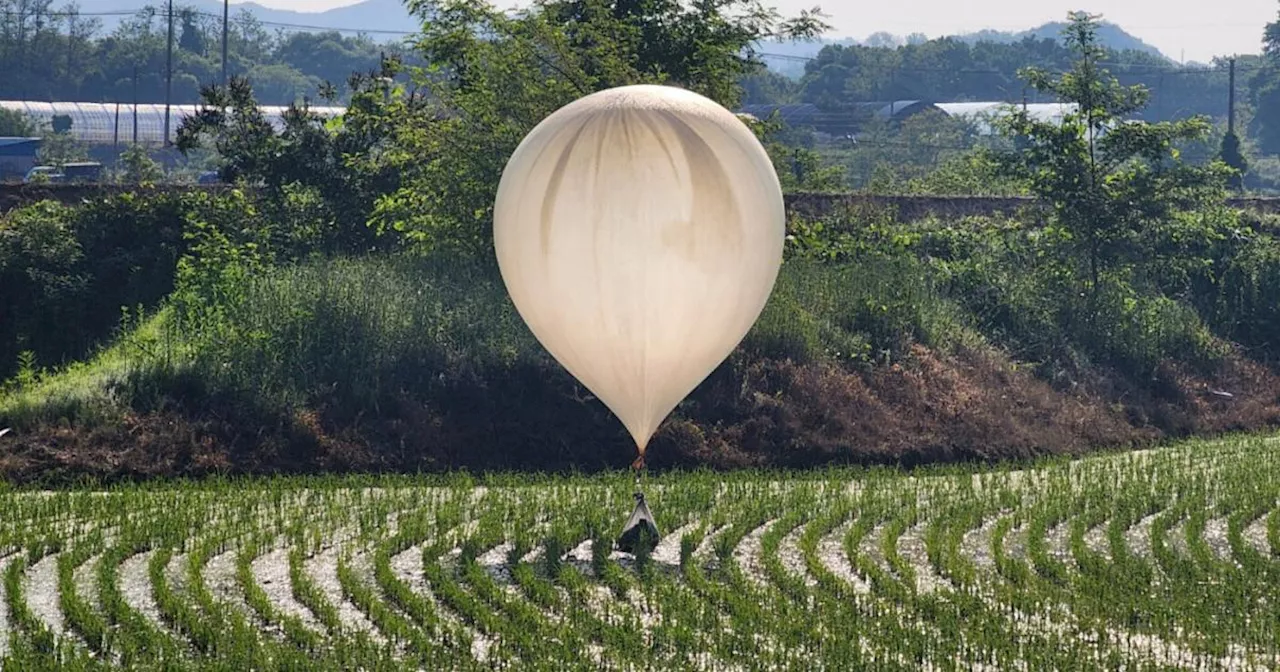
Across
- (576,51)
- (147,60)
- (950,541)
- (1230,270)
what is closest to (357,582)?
(950,541)

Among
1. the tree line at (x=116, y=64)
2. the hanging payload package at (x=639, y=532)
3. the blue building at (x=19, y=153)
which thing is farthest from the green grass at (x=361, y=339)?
the tree line at (x=116, y=64)

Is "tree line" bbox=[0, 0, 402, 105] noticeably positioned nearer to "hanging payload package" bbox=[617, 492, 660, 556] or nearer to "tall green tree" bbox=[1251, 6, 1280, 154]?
"tall green tree" bbox=[1251, 6, 1280, 154]

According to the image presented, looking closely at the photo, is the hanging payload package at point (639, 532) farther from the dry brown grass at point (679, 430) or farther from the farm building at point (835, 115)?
the farm building at point (835, 115)

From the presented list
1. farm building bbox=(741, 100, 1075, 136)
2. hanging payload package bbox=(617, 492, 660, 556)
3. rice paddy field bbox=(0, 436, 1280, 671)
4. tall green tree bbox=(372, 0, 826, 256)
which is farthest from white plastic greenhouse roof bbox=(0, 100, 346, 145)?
hanging payload package bbox=(617, 492, 660, 556)

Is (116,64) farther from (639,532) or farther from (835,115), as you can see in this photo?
(639,532)

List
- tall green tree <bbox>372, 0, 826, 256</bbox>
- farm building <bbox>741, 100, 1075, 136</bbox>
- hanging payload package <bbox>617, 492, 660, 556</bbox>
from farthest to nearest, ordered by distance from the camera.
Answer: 1. farm building <bbox>741, 100, 1075, 136</bbox>
2. tall green tree <bbox>372, 0, 826, 256</bbox>
3. hanging payload package <bbox>617, 492, 660, 556</bbox>
